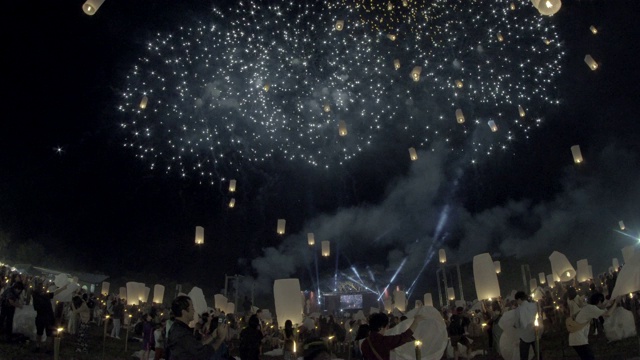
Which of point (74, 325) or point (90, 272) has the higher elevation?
point (90, 272)

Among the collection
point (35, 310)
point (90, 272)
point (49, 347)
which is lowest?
point (49, 347)

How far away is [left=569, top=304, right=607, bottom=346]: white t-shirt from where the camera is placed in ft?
22.8

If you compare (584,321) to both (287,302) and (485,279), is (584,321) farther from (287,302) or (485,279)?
(287,302)

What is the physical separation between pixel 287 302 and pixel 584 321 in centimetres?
→ 881

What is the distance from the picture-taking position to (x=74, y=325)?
48.1 feet

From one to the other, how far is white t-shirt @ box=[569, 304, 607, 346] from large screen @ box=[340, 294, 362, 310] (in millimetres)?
37472

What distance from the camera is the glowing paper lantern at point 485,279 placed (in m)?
15.1

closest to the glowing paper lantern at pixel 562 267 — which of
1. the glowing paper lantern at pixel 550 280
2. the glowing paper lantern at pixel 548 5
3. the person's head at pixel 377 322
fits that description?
the glowing paper lantern at pixel 550 280

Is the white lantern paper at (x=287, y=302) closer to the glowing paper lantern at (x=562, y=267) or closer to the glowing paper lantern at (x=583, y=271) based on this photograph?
the glowing paper lantern at (x=562, y=267)

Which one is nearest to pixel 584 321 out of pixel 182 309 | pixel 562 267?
pixel 182 309

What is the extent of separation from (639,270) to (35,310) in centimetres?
1108

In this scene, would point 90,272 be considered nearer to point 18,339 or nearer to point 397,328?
point 18,339

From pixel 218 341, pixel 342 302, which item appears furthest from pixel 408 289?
pixel 218 341

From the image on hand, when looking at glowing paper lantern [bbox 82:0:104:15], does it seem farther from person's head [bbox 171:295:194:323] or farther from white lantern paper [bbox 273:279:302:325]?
white lantern paper [bbox 273:279:302:325]
